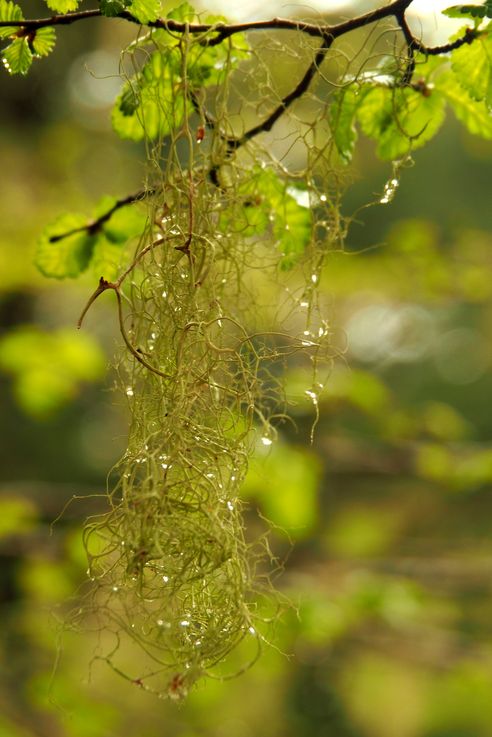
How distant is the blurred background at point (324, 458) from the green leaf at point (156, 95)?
0.76ft

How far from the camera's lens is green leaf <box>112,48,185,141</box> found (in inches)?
26.4

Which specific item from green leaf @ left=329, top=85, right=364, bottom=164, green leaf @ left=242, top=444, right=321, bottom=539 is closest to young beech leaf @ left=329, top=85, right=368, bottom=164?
green leaf @ left=329, top=85, right=364, bottom=164

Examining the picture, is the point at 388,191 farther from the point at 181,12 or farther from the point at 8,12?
the point at 8,12

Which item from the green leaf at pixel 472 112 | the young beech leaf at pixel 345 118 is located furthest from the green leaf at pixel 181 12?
the green leaf at pixel 472 112

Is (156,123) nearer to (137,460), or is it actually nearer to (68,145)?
(137,460)

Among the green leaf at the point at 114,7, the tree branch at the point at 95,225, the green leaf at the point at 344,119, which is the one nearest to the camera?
the green leaf at the point at 114,7

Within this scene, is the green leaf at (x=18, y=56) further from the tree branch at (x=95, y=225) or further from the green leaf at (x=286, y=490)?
the green leaf at (x=286, y=490)

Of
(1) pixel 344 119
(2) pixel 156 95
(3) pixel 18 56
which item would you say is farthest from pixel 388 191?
(3) pixel 18 56

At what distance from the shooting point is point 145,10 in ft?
2.02

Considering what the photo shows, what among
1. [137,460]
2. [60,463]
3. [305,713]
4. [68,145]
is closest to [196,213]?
[137,460]

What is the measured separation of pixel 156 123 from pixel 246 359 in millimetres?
256

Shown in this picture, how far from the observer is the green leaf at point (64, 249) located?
910 millimetres

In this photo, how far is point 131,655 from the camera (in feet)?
10.8

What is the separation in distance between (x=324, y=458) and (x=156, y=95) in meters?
1.46
